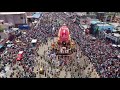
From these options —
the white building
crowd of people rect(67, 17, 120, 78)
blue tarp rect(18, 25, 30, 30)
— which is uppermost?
the white building

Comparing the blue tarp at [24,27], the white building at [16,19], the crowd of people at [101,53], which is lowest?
the crowd of people at [101,53]

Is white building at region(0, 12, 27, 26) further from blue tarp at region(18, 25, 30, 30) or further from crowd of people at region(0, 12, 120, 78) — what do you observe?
crowd of people at region(0, 12, 120, 78)

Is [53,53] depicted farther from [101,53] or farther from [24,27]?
[24,27]

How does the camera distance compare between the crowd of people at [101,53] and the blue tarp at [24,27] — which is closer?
the crowd of people at [101,53]

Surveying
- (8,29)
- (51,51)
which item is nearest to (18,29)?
(8,29)

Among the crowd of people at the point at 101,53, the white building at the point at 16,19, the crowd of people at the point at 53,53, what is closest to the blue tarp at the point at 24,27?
the white building at the point at 16,19

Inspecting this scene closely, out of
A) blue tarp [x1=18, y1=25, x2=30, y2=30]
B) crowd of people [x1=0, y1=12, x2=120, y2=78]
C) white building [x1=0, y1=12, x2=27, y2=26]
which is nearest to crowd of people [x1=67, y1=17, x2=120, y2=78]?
crowd of people [x1=0, y1=12, x2=120, y2=78]

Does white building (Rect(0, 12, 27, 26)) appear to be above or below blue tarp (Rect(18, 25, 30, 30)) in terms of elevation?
above

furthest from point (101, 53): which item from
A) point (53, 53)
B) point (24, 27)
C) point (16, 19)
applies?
point (16, 19)

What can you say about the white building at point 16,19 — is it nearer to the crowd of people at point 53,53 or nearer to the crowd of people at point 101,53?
the crowd of people at point 53,53
